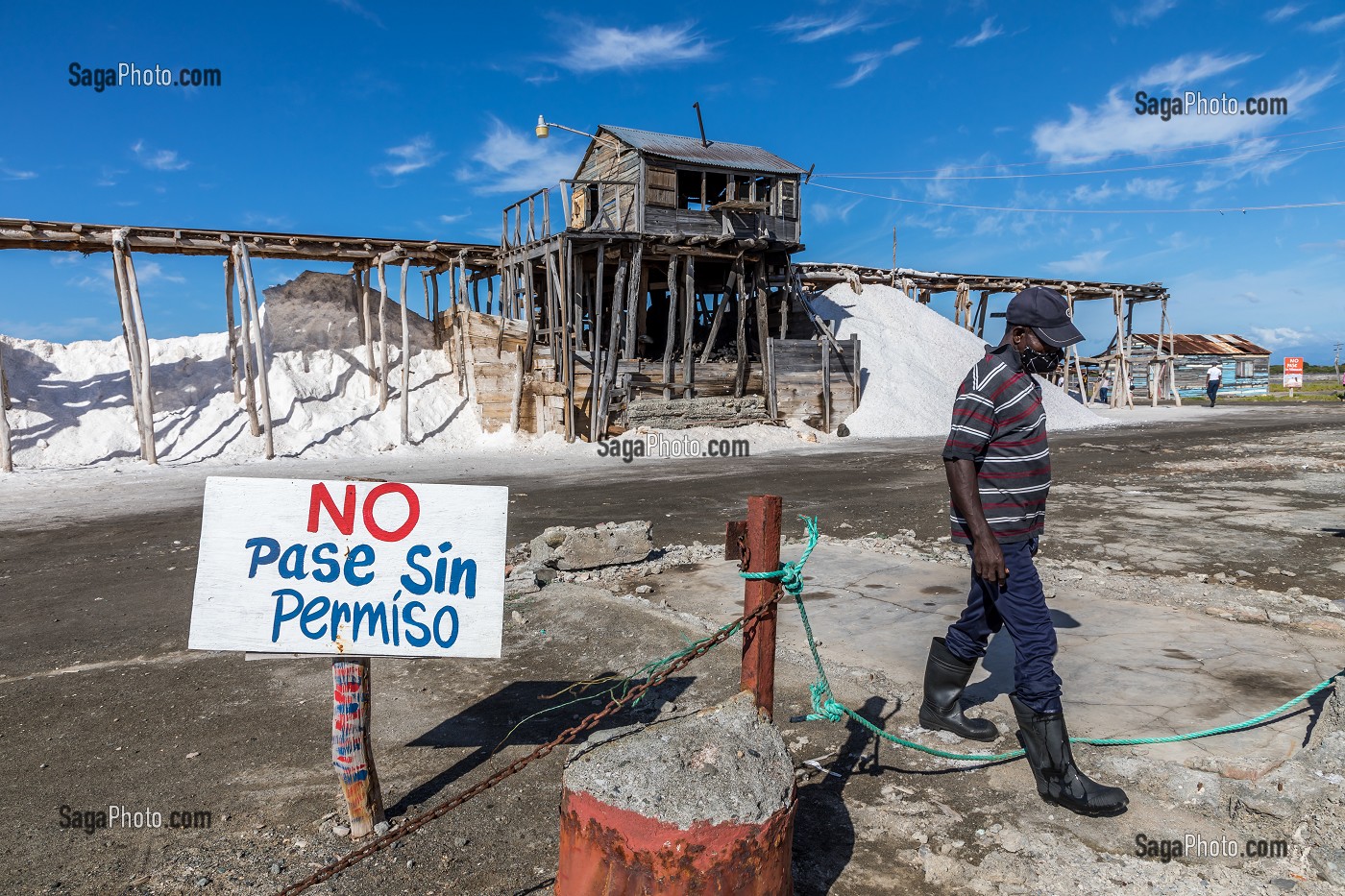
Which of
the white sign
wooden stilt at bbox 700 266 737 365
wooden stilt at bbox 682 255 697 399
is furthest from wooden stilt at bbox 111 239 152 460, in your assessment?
the white sign

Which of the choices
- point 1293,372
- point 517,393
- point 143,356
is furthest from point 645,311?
point 1293,372

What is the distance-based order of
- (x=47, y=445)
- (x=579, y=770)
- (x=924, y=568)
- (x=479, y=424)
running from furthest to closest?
(x=479, y=424) < (x=47, y=445) < (x=924, y=568) < (x=579, y=770)

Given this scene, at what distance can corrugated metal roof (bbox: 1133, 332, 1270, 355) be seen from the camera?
44.9 m

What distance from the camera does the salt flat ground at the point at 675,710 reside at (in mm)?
2895

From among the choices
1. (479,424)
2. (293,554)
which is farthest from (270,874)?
(479,424)

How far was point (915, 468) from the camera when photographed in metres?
14.5

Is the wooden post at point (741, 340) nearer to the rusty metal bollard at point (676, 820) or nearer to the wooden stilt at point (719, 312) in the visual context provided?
the wooden stilt at point (719, 312)

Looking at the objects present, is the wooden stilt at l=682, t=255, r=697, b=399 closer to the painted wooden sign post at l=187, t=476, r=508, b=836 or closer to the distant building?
the painted wooden sign post at l=187, t=476, r=508, b=836

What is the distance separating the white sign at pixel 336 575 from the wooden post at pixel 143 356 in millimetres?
15753

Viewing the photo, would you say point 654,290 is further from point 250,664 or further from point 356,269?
point 250,664

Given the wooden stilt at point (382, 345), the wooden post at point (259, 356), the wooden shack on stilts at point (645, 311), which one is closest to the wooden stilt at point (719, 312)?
the wooden shack on stilts at point (645, 311)

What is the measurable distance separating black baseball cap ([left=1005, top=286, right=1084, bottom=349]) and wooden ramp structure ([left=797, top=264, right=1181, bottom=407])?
24524 mm

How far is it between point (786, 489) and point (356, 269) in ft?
49.1

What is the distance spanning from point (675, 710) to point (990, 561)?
1.75m
